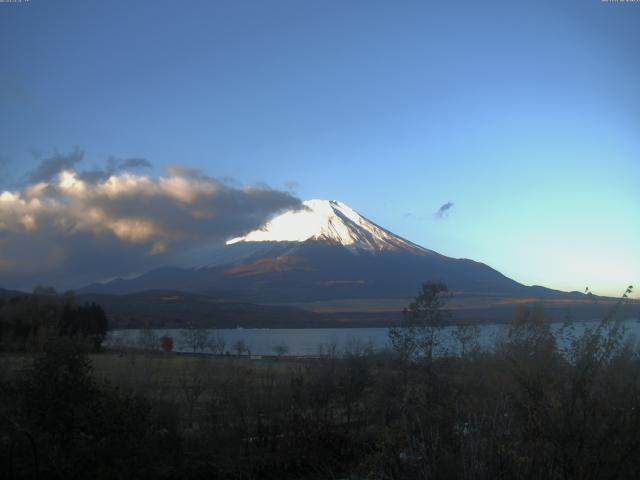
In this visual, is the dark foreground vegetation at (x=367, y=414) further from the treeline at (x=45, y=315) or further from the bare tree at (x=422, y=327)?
the treeline at (x=45, y=315)

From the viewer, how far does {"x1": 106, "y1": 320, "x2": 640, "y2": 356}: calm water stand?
65.0 ft

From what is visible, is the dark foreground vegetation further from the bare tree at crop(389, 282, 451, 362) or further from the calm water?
the calm water

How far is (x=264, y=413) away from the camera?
1563 cm

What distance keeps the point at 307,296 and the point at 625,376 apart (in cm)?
17172

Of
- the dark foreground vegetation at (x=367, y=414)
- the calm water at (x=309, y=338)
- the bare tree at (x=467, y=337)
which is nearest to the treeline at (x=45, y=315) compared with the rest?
the calm water at (x=309, y=338)

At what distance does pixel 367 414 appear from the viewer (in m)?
16.8

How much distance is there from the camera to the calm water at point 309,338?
19.8 metres

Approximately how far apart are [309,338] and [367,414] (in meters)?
88.3

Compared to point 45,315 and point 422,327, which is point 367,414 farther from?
point 45,315

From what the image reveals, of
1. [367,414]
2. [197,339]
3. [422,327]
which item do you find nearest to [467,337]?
[422,327]

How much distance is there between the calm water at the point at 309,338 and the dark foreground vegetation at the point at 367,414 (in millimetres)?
810

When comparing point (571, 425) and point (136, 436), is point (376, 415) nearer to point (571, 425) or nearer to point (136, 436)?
point (136, 436)

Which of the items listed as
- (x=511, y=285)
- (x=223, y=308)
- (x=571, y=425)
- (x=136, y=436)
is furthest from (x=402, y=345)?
(x=511, y=285)

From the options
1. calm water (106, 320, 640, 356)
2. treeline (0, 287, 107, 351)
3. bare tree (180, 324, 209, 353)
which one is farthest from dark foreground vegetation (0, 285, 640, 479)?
bare tree (180, 324, 209, 353)
